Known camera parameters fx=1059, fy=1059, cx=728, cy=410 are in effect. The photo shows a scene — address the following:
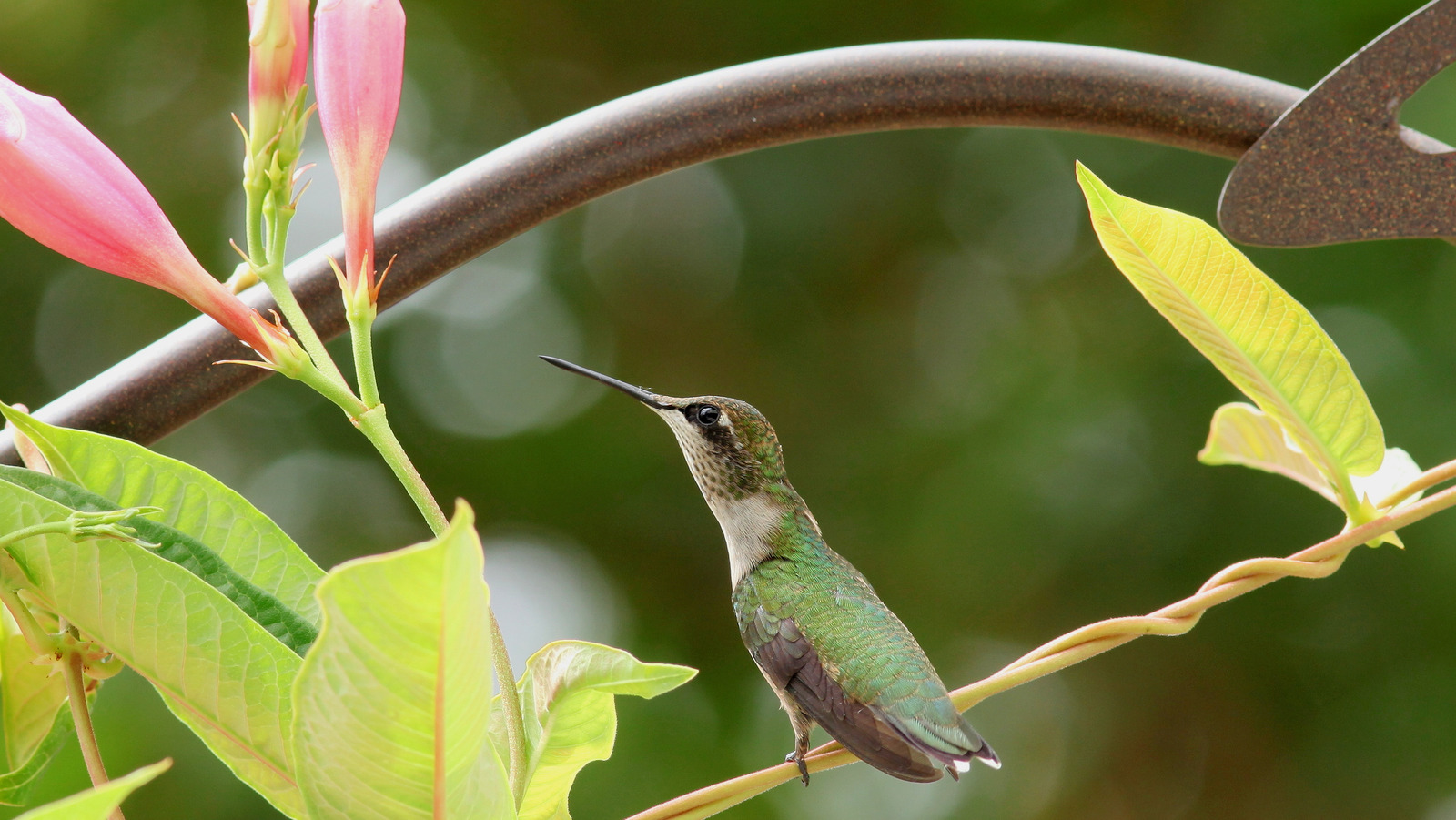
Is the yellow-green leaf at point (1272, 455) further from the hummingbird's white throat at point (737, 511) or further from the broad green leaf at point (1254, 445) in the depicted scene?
the hummingbird's white throat at point (737, 511)

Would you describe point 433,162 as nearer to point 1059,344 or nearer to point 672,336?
point 672,336

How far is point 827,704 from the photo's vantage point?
0.44 m

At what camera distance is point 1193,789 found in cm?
153

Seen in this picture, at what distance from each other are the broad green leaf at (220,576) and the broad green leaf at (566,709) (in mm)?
58

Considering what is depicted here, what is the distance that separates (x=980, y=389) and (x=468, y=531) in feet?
4.85

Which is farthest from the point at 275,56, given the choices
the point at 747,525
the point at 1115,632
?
the point at 747,525

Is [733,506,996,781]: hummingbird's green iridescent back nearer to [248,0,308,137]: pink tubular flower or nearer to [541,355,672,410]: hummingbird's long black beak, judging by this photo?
[541,355,672,410]: hummingbird's long black beak

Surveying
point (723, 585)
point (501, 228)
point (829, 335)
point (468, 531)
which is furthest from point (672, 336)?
point (468, 531)

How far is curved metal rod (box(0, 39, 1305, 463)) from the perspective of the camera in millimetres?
325

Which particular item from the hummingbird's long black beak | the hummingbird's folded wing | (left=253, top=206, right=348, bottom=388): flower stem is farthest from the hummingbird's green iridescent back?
(left=253, top=206, right=348, bottom=388): flower stem

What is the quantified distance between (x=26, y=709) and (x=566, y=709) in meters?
0.17

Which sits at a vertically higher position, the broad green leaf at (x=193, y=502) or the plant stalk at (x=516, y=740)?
the broad green leaf at (x=193, y=502)

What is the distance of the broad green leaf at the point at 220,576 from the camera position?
23 centimetres

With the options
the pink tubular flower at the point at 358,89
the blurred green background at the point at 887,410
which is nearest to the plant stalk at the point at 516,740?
the pink tubular flower at the point at 358,89
